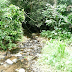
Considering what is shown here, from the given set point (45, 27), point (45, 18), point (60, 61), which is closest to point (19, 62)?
point (60, 61)

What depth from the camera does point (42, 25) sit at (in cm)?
731

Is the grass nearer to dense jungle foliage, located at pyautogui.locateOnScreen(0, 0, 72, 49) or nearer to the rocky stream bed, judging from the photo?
the rocky stream bed

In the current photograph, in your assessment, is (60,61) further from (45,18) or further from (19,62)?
(45,18)

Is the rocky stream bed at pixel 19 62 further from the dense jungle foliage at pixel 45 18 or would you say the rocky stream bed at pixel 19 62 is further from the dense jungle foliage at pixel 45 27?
the dense jungle foliage at pixel 45 18

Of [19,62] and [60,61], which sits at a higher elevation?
[60,61]

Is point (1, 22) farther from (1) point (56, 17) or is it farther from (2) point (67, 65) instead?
(1) point (56, 17)

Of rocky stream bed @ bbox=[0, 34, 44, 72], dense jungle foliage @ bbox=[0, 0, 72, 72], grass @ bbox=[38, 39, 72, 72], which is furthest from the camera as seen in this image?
dense jungle foliage @ bbox=[0, 0, 72, 72]

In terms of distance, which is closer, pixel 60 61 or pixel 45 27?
pixel 60 61

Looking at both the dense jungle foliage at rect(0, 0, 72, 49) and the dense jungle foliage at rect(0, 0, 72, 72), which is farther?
the dense jungle foliage at rect(0, 0, 72, 49)

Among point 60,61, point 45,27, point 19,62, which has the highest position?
point 45,27

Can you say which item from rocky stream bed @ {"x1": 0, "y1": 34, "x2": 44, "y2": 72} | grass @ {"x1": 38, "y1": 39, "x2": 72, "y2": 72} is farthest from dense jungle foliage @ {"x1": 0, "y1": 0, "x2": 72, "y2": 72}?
rocky stream bed @ {"x1": 0, "y1": 34, "x2": 44, "y2": 72}

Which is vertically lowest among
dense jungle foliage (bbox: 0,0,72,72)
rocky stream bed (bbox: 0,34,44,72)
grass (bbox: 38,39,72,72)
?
rocky stream bed (bbox: 0,34,44,72)

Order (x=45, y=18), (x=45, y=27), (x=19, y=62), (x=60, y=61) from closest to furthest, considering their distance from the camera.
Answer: (x=60, y=61)
(x=19, y=62)
(x=45, y=18)
(x=45, y=27)

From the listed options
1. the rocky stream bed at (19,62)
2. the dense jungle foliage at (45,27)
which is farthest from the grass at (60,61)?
the rocky stream bed at (19,62)
